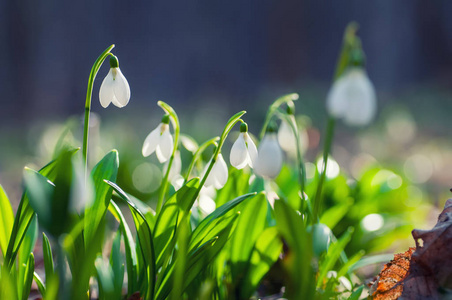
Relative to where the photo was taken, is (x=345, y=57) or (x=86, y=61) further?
(x=86, y=61)

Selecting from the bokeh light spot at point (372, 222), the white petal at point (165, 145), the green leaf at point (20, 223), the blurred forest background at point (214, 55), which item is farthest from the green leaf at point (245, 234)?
the blurred forest background at point (214, 55)

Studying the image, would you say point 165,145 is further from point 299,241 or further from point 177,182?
point 299,241

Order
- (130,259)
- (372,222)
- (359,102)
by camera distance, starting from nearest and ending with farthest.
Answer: (359,102)
(130,259)
(372,222)

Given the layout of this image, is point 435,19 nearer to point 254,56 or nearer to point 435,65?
point 435,65

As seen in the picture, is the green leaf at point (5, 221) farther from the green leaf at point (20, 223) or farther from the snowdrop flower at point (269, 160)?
the snowdrop flower at point (269, 160)

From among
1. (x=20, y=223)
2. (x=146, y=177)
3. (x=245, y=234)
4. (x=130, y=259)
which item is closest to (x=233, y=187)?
(x=245, y=234)

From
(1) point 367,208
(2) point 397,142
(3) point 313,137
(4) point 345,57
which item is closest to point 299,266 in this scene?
(4) point 345,57
